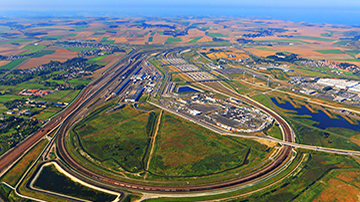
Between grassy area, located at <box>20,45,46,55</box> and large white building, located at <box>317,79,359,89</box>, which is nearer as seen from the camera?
large white building, located at <box>317,79,359,89</box>

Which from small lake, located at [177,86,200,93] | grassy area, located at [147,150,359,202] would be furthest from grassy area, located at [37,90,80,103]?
grassy area, located at [147,150,359,202]

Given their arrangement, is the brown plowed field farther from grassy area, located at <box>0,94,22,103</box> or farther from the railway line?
the railway line

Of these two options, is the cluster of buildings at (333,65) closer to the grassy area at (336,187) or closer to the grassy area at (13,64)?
the grassy area at (336,187)

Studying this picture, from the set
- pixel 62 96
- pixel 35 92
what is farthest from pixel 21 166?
pixel 35 92

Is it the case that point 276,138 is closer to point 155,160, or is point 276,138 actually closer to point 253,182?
point 253,182

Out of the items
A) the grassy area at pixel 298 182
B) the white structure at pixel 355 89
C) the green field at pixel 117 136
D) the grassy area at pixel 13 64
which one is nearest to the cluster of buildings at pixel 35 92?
the green field at pixel 117 136
